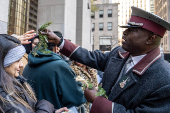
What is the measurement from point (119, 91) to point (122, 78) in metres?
A: 0.17

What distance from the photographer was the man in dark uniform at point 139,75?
5.64ft

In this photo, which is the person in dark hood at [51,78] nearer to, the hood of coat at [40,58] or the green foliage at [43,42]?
the hood of coat at [40,58]

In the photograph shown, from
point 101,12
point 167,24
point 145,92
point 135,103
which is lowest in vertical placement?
point 135,103

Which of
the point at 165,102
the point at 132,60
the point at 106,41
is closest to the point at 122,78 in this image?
the point at 132,60

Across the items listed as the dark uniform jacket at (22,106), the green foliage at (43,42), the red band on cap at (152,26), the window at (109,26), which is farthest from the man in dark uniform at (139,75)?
the window at (109,26)

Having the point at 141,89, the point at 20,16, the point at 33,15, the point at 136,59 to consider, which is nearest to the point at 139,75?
the point at 141,89

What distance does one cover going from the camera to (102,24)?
140 ft

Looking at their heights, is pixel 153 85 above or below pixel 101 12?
below

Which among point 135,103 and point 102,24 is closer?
point 135,103

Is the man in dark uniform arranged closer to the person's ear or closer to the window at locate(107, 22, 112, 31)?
the person's ear

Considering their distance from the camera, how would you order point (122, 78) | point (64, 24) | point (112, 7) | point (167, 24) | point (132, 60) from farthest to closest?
point (112, 7) < point (64, 24) < point (132, 60) < point (122, 78) < point (167, 24)

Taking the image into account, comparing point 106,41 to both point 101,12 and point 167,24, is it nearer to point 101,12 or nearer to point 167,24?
point 101,12

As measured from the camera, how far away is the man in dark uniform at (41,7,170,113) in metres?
1.72

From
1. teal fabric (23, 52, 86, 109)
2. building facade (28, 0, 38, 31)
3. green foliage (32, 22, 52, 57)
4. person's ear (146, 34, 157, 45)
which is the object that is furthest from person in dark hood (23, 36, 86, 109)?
building facade (28, 0, 38, 31)
